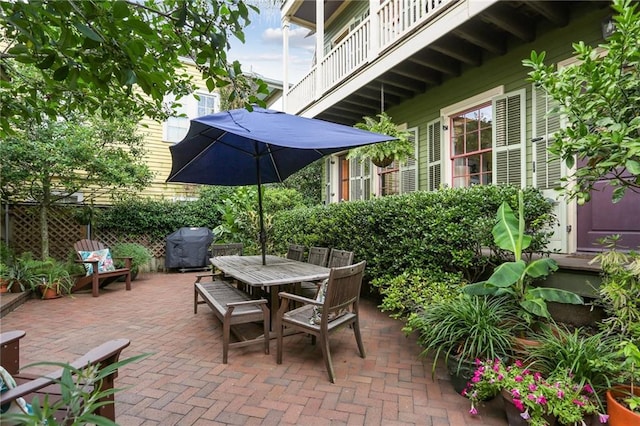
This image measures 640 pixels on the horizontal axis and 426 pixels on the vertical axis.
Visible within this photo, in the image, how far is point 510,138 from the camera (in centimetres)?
502

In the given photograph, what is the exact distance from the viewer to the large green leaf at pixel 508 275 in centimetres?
275

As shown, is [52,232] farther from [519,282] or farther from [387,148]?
[519,282]

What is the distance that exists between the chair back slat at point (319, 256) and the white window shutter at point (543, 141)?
3.19 meters

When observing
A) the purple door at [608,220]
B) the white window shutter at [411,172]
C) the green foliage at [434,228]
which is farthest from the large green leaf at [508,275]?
the white window shutter at [411,172]

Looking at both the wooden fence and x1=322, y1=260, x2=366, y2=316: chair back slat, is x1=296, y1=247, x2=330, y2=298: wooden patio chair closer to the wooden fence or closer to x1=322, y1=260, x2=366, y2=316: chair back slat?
x1=322, y1=260, x2=366, y2=316: chair back slat

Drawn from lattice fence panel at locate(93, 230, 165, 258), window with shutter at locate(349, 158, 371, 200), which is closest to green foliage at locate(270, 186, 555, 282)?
window with shutter at locate(349, 158, 371, 200)

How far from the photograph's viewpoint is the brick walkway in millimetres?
2359

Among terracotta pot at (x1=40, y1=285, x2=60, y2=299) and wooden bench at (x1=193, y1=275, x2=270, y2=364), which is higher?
wooden bench at (x1=193, y1=275, x2=270, y2=364)

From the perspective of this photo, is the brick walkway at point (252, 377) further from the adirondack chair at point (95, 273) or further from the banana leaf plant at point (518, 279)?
the adirondack chair at point (95, 273)

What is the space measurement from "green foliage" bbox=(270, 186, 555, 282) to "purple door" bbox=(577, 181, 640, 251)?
483mm

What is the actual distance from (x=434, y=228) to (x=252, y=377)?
2569 mm

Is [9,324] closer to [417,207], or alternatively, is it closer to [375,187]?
[417,207]

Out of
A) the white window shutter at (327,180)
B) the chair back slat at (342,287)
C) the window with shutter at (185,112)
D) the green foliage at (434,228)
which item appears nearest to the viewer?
the chair back slat at (342,287)

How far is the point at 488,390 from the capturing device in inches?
92.1
